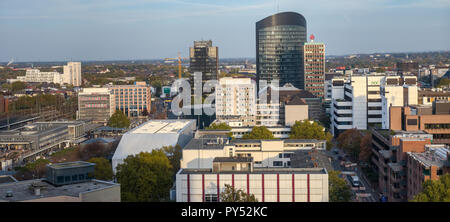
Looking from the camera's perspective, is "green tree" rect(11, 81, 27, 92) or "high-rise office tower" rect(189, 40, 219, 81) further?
"green tree" rect(11, 81, 27, 92)

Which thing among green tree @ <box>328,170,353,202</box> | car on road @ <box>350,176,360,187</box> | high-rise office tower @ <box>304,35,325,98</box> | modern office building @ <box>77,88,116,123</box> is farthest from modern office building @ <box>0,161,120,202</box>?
high-rise office tower @ <box>304,35,325,98</box>

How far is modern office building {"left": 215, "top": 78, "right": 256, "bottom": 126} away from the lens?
18614 millimetres

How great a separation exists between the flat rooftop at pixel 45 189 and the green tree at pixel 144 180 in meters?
1.62

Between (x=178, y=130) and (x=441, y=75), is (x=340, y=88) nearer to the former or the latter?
(x=178, y=130)

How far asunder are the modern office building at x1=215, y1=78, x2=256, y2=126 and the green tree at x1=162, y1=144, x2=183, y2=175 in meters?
6.25

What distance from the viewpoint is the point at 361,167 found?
1269 cm

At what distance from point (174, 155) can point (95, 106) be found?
14.1m

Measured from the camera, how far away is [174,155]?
11703 mm

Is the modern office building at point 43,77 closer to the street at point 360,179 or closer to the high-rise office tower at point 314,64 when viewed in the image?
the high-rise office tower at point 314,64

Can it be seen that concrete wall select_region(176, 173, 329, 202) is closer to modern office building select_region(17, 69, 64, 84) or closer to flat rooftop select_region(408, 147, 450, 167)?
flat rooftop select_region(408, 147, 450, 167)

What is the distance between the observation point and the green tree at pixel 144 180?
928cm

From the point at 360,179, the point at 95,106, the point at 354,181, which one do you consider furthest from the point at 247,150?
the point at 95,106

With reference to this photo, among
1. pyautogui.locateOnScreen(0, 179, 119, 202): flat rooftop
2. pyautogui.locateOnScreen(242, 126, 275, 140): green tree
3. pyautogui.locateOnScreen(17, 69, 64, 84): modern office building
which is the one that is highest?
pyautogui.locateOnScreen(17, 69, 64, 84): modern office building
